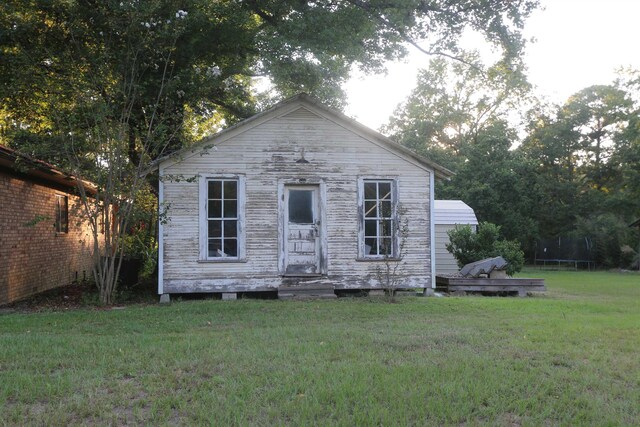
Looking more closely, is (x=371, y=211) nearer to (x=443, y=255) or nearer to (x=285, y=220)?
(x=285, y=220)

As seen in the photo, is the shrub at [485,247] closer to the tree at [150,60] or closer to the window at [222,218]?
the tree at [150,60]

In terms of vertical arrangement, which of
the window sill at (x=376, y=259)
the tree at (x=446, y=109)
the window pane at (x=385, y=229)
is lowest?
the window sill at (x=376, y=259)

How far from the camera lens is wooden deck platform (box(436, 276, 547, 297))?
14078 mm

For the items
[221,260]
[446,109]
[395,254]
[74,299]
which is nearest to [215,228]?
[221,260]

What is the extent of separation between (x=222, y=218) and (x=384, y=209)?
3601mm

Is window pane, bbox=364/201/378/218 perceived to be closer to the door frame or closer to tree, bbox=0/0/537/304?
the door frame

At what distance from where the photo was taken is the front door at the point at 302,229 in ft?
42.2

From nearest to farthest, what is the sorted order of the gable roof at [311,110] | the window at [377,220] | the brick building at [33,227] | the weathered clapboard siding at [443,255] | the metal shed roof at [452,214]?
the brick building at [33,227]
the gable roof at [311,110]
the window at [377,220]
the weathered clapboard siding at [443,255]
the metal shed roof at [452,214]

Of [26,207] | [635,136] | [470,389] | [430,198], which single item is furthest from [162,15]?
[635,136]

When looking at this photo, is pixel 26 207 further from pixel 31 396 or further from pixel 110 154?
pixel 31 396

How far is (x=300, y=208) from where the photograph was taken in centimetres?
1296

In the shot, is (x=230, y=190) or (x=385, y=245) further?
(x=385, y=245)

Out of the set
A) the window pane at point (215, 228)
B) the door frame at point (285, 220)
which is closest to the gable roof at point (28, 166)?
the window pane at point (215, 228)

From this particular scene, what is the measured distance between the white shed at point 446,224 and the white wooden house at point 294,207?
6.34 meters
